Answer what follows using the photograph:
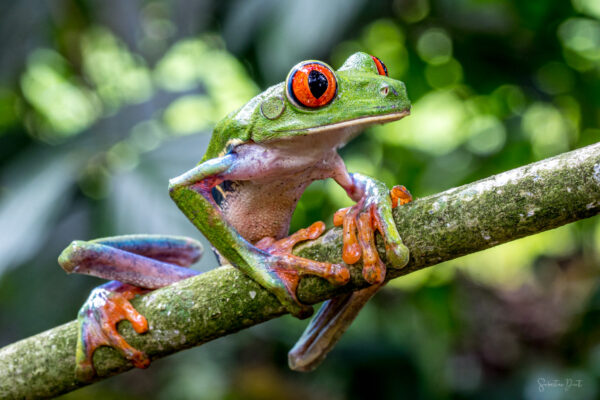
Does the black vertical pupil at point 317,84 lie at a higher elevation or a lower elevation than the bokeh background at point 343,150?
higher

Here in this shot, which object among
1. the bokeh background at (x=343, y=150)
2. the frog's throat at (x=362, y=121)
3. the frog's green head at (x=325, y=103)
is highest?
the frog's green head at (x=325, y=103)

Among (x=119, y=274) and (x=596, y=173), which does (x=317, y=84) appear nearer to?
(x=596, y=173)

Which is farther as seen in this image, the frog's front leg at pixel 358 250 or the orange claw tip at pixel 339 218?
the orange claw tip at pixel 339 218

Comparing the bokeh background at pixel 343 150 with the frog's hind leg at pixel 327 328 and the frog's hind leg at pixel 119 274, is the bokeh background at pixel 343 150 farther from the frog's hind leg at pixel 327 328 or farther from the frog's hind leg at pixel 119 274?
the frog's hind leg at pixel 327 328

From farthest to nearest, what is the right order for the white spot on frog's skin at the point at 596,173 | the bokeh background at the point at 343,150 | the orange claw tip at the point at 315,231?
the bokeh background at the point at 343,150, the orange claw tip at the point at 315,231, the white spot on frog's skin at the point at 596,173

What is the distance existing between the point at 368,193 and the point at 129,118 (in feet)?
8.14

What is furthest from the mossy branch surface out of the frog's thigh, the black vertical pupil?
the black vertical pupil

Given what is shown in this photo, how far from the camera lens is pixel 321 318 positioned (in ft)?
5.83

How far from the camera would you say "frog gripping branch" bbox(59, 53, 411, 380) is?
4.89 feet

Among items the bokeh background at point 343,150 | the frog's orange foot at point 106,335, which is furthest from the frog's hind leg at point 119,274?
the bokeh background at point 343,150

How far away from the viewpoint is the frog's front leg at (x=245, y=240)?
148cm

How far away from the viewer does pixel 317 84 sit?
158 cm

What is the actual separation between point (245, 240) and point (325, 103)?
0.42m

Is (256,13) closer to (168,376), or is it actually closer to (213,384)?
(213,384)
